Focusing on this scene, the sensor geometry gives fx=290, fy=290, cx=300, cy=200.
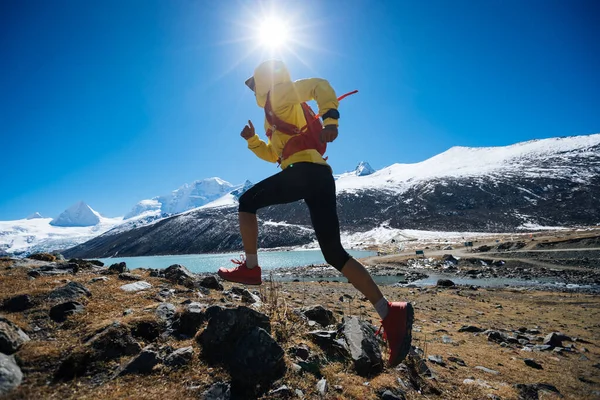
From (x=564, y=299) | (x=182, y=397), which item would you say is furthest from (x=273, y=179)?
(x=564, y=299)

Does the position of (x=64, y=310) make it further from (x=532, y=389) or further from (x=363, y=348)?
(x=532, y=389)

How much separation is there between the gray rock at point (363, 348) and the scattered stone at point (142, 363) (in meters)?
2.68

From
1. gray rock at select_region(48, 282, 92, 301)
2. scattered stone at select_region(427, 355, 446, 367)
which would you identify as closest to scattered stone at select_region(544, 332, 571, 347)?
scattered stone at select_region(427, 355, 446, 367)

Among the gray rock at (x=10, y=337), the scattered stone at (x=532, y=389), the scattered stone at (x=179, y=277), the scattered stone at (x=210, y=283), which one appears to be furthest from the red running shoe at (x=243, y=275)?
the scattered stone at (x=210, y=283)

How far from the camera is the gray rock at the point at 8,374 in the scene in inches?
108

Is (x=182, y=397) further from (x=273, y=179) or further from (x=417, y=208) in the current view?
(x=417, y=208)

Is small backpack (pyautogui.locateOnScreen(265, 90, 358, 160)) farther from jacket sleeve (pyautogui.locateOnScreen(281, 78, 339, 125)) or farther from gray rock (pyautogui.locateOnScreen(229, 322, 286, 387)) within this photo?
gray rock (pyautogui.locateOnScreen(229, 322, 286, 387))

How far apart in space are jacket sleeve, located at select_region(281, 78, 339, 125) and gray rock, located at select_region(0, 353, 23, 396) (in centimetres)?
413

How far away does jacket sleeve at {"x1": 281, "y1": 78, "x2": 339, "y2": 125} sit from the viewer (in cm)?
368

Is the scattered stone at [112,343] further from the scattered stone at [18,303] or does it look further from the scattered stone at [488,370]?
the scattered stone at [488,370]

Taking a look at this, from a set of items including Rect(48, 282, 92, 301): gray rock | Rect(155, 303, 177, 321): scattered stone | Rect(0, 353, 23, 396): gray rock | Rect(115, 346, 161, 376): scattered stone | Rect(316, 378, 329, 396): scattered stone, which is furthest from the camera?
Rect(48, 282, 92, 301): gray rock

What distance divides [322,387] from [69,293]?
4881mm

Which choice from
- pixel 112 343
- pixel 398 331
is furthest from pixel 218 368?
pixel 398 331

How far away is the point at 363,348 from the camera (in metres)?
4.37
